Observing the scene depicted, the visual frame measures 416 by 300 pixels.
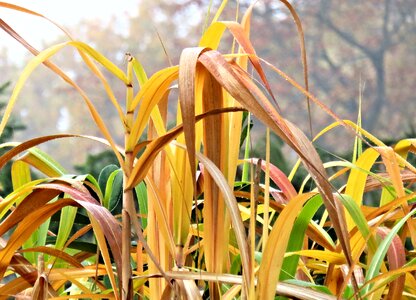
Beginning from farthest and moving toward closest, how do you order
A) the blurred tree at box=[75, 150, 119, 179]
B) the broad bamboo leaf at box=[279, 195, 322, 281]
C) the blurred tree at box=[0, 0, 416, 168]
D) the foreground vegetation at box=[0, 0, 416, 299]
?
the blurred tree at box=[0, 0, 416, 168], the blurred tree at box=[75, 150, 119, 179], the broad bamboo leaf at box=[279, 195, 322, 281], the foreground vegetation at box=[0, 0, 416, 299]

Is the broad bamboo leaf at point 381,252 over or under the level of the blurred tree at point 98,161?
over

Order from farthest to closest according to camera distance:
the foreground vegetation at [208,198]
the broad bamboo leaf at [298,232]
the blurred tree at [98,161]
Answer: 1. the blurred tree at [98,161]
2. the broad bamboo leaf at [298,232]
3. the foreground vegetation at [208,198]

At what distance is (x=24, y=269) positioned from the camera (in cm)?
63

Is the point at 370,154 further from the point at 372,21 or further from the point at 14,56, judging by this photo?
the point at 14,56

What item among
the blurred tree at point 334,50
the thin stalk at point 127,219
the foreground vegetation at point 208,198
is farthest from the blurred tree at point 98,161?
the blurred tree at point 334,50

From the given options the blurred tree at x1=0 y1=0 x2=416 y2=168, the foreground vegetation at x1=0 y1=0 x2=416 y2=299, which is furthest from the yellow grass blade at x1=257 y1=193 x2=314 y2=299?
the blurred tree at x1=0 y1=0 x2=416 y2=168

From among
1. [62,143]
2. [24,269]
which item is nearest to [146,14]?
[62,143]

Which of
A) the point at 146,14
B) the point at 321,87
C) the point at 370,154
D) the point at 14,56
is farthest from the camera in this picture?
the point at 14,56

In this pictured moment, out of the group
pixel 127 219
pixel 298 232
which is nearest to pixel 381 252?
pixel 298 232

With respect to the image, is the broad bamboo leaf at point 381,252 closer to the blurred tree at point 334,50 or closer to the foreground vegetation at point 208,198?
the foreground vegetation at point 208,198

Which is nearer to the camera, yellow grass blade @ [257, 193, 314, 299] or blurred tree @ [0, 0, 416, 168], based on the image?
yellow grass blade @ [257, 193, 314, 299]

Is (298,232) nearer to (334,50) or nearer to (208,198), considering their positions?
(208,198)

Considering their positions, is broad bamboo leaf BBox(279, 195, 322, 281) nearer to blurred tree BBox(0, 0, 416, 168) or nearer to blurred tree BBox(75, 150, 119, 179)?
blurred tree BBox(75, 150, 119, 179)

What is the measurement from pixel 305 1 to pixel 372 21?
40.4 inches
